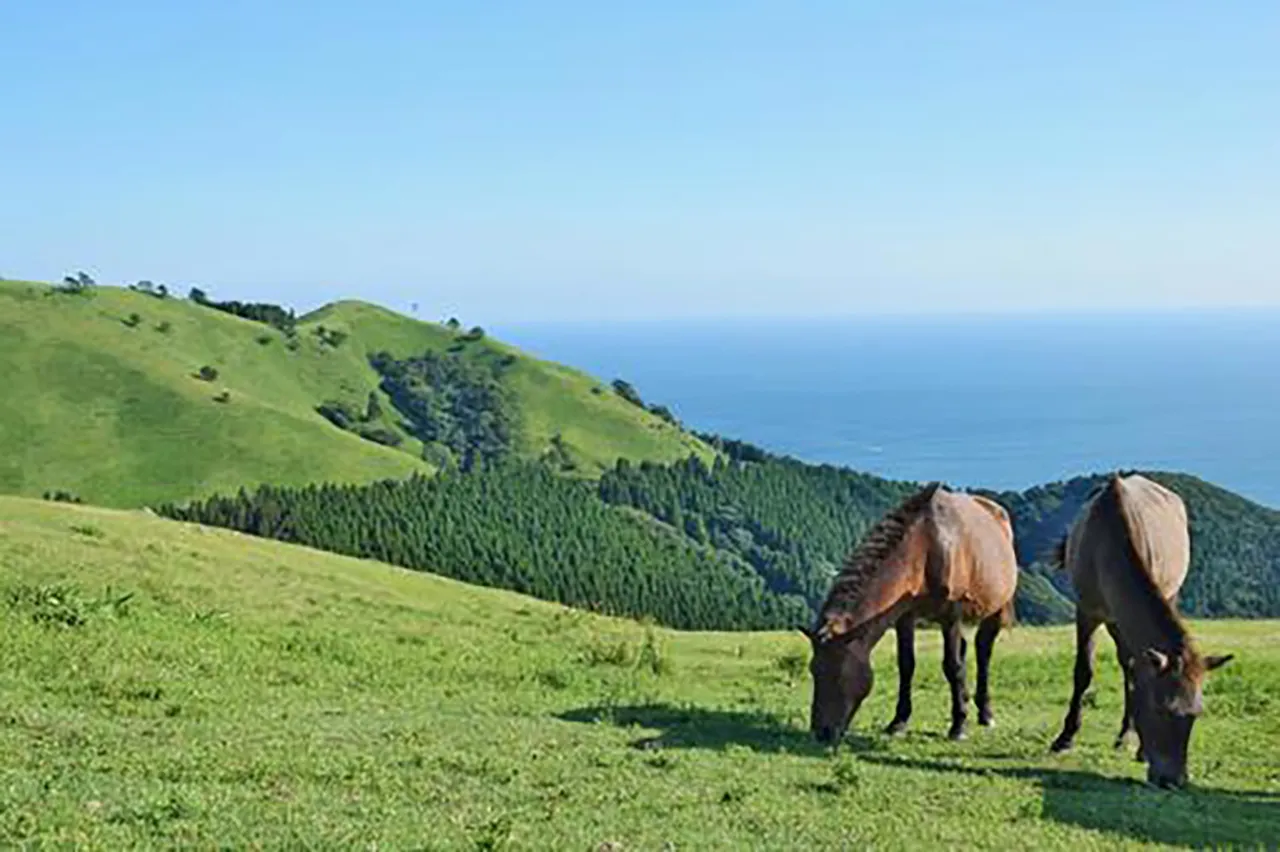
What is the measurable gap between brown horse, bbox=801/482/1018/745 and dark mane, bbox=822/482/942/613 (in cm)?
1

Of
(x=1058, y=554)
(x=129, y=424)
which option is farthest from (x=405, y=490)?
(x=1058, y=554)

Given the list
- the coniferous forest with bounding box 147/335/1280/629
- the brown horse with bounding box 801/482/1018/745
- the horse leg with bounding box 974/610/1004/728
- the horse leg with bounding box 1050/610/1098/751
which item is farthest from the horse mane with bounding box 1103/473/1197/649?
the coniferous forest with bounding box 147/335/1280/629

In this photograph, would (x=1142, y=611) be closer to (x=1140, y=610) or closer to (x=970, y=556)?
(x=1140, y=610)

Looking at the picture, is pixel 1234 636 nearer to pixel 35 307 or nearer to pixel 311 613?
pixel 311 613

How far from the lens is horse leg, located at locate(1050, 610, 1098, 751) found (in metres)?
16.7

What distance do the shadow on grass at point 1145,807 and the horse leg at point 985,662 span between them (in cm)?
307

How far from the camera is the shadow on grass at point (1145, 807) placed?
11867mm

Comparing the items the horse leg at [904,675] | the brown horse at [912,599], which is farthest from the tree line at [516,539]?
the horse leg at [904,675]

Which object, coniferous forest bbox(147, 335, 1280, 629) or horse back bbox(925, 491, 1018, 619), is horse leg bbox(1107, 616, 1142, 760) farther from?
coniferous forest bbox(147, 335, 1280, 629)

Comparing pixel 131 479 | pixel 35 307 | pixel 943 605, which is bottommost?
pixel 131 479

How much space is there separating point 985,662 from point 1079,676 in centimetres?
176

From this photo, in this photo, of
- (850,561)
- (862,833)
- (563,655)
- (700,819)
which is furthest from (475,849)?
(563,655)

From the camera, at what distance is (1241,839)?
11.7 metres

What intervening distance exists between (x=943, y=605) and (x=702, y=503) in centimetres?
16712
